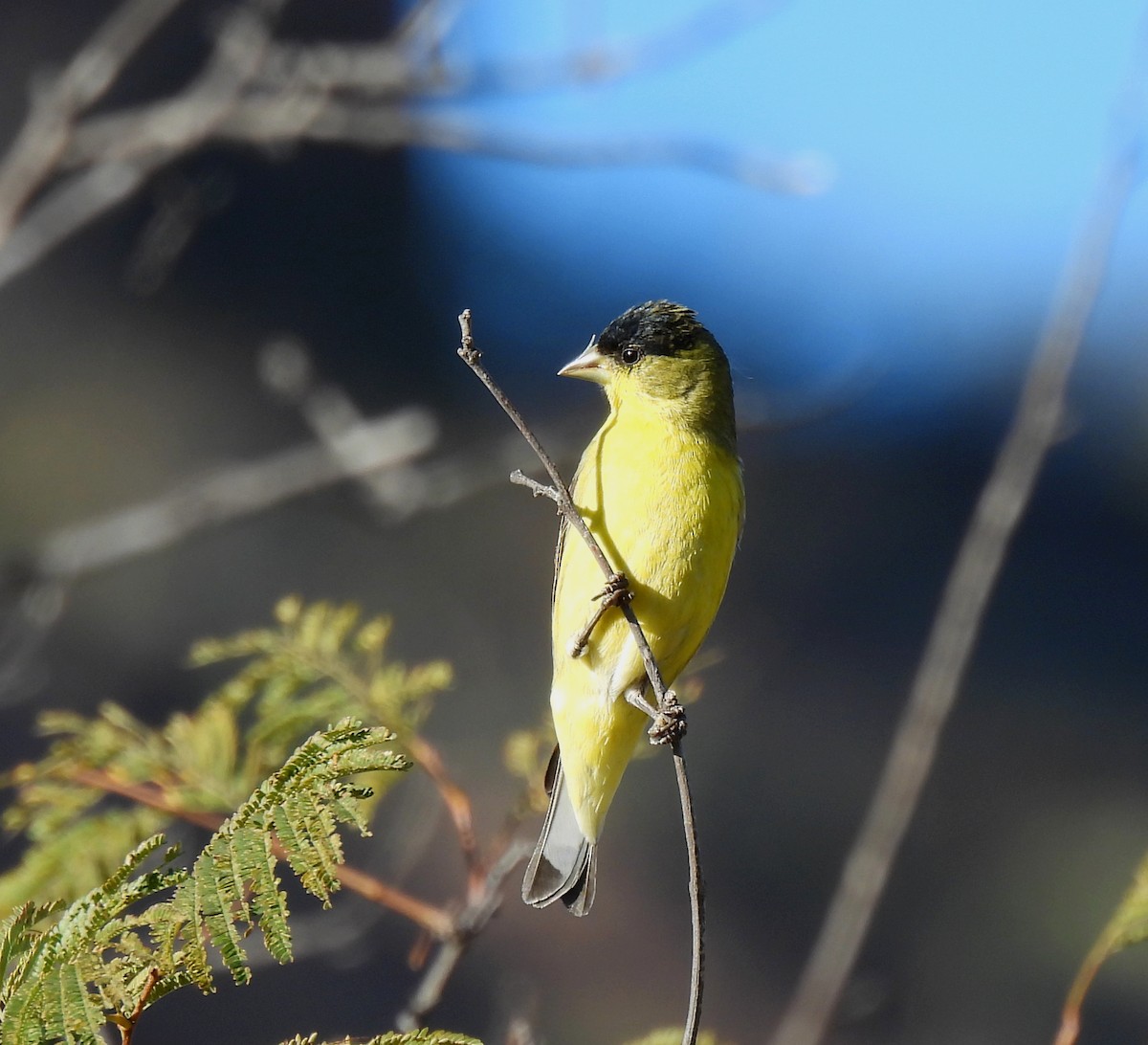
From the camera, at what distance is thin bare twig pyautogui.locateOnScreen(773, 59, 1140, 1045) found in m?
1.72

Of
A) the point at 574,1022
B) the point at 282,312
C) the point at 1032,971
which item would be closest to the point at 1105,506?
the point at 1032,971

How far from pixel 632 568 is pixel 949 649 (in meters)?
1.06

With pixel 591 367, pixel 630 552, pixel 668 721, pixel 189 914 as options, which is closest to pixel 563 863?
pixel 668 721

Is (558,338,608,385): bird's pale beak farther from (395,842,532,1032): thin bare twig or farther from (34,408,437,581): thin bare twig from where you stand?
A: (395,842,532,1032): thin bare twig

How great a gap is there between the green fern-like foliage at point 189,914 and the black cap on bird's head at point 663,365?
5.93 ft

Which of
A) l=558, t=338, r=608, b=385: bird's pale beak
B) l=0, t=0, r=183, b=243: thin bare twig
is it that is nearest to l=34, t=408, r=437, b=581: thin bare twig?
l=558, t=338, r=608, b=385: bird's pale beak

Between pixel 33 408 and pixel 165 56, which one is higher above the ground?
pixel 165 56

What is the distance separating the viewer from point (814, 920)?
6.32m

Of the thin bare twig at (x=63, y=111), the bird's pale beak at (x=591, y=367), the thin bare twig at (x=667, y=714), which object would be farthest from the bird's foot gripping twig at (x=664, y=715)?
the thin bare twig at (x=63, y=111)

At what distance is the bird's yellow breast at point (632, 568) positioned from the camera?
2.78 metres

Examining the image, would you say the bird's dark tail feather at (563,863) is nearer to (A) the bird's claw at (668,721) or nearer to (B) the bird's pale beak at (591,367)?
(A) the bird's claw at (668,721)

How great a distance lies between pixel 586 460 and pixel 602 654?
1.54 feet

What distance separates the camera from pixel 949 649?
1.79 meters

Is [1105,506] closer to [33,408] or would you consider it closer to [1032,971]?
[1032,971]
